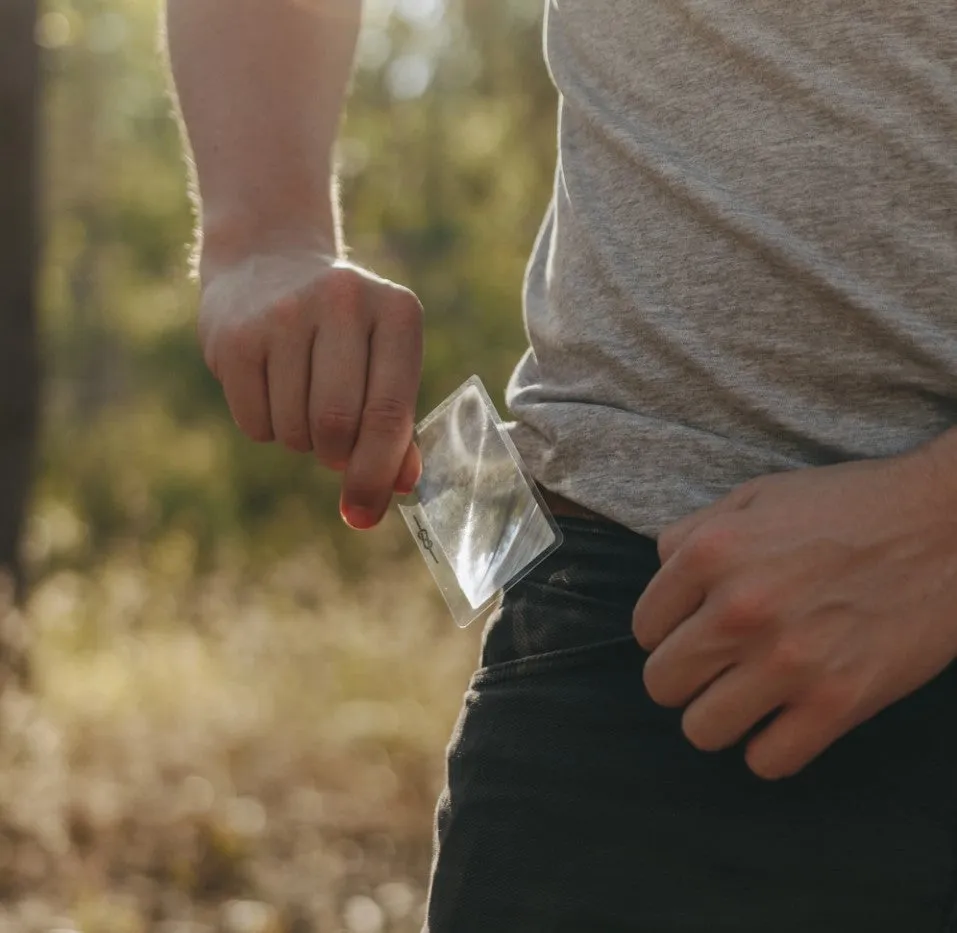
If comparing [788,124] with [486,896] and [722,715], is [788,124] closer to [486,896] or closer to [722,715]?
[722,715]

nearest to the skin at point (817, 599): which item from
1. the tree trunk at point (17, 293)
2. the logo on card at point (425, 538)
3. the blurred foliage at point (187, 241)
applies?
the logo on card at point (425, 538)

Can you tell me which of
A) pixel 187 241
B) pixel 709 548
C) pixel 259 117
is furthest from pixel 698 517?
pixel 187 241

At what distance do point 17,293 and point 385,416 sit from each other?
5229mm

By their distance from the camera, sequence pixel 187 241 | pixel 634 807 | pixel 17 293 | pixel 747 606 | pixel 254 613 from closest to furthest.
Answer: pixel 747 606 → pixel 634 807 → pixel 17 293 → pixel 254 613 → pixel 187 241

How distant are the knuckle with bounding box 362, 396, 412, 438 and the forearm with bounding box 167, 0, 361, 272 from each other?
25 cm

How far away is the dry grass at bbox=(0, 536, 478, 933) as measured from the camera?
12.0ft

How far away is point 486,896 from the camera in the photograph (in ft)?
3.70

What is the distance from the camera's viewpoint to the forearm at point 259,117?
51.9 inches

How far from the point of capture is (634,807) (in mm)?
1094

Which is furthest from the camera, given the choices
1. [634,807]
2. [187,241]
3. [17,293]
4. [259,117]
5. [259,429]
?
[187,241]

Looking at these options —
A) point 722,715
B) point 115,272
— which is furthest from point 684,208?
point 115,272

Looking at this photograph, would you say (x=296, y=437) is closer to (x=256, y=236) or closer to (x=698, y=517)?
(x=256, y=236)

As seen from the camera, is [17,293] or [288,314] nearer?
[288,314]

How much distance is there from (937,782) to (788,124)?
56 centimetres
